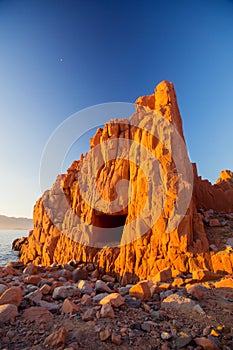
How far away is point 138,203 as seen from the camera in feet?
43.9

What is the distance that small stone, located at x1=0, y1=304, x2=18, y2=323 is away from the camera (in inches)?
126

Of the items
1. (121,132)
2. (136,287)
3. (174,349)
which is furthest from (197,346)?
(121,132)

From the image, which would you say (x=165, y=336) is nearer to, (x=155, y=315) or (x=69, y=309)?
(x=155, y=315)

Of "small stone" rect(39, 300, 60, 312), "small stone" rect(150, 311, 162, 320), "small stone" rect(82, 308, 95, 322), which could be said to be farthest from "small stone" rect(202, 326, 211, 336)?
"small stone" rect(39, 300, 60, 312)

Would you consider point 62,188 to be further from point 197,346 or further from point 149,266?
point 197,346

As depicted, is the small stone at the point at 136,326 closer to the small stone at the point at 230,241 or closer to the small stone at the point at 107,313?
the small stone at the point at 107,313

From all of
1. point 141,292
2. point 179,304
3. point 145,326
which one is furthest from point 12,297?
point 179,304

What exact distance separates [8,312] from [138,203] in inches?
425

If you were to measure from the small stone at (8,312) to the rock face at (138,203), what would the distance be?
357 inches

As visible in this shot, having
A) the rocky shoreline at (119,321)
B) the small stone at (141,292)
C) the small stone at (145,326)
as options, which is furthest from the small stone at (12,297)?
the small stone at (141,292)

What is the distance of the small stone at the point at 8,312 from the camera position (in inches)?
126

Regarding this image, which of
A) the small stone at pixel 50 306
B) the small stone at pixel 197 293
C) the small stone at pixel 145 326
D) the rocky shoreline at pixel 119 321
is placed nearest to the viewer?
the rocky shoreline at pixel 119 321

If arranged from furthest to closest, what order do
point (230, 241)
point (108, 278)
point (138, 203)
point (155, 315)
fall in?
point (138, 203)
point (108, 278)
point (230, 241)
point (155, 315)

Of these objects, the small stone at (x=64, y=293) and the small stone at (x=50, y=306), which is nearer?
the small stone at (x=50, y=306)
